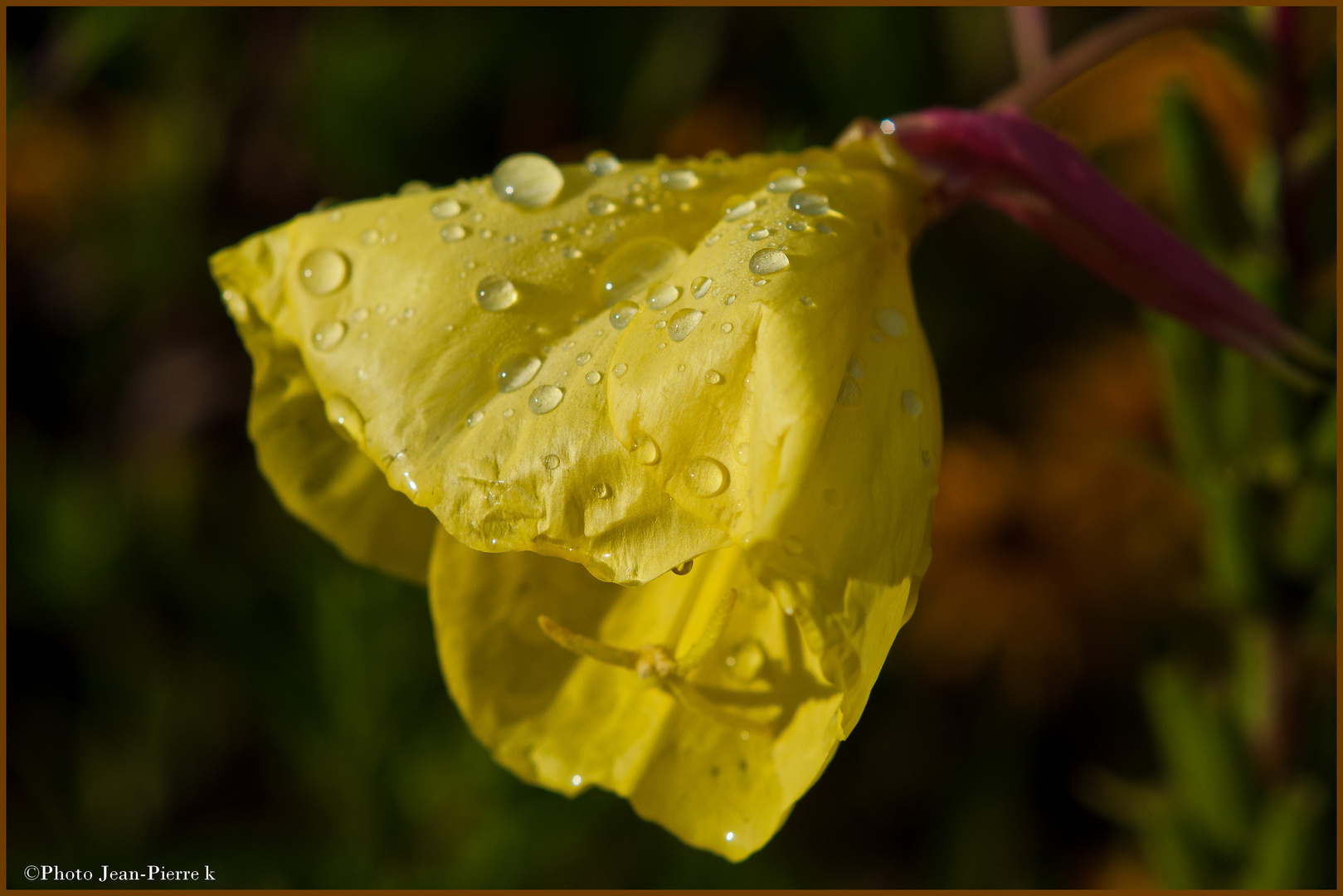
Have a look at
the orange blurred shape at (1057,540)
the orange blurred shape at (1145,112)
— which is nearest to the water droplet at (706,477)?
the orange blurred shape at (1145,112)

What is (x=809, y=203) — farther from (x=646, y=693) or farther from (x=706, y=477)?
(x=646, y=693)

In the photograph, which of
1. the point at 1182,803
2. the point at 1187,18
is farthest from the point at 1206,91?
the point at 1182,803

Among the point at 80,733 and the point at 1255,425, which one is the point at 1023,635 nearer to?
the point at 1255,425

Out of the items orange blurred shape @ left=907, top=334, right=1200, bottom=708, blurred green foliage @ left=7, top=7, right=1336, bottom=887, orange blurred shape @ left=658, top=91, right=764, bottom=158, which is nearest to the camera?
blurred green foliage @ left=7, top=7, right=1336, bottom=887

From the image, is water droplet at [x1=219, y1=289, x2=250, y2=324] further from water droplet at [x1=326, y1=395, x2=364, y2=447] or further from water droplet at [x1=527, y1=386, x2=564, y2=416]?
water droplet at [x1=527, y1=386, x2=564, y2=416]

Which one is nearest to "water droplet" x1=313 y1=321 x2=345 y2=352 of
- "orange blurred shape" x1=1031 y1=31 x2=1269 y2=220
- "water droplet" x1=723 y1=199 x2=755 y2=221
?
"water droplet" x1=723 y1=199 x2=755 y2=221

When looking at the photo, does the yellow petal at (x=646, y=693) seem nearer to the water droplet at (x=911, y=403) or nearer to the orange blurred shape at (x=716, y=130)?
the water droplet at (x=911, y=403)

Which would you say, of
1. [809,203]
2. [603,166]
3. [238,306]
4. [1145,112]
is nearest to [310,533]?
[238,306]
